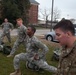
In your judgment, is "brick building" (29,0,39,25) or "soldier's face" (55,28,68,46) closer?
"soldier's face" (55,28,68,46)

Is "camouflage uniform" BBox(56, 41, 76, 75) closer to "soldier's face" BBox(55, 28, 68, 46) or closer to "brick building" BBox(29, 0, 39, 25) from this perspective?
"soldier's face" BBox(55, 28, 68, 46)

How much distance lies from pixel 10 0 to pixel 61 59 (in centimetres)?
5922

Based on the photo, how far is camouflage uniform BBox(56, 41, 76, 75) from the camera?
3354 millimetres

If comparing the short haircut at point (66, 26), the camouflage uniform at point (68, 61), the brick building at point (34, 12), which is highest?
the short haircut at point (66, 26)

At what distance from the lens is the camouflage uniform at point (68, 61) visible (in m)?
3.35

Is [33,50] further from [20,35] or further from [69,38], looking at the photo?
[69,38]

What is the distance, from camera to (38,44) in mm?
8461

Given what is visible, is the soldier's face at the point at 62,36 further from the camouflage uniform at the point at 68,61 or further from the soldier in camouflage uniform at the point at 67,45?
the camouflage uniform at the point at 68,61

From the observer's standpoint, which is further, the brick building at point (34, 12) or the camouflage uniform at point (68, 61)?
the brick building at point (34, 12)

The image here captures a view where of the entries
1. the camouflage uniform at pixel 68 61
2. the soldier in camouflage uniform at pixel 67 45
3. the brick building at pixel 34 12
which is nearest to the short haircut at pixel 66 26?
the soldier in camouflage uniform at pixel 67 45

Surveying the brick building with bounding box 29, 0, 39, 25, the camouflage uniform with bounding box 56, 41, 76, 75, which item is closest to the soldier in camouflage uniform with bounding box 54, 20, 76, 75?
the camouflage uniform with bounding box 56, 41, 76, 75

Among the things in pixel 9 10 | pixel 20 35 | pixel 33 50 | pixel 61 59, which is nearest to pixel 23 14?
pixel 9 10

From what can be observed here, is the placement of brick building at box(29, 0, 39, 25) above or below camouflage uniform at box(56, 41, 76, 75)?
below

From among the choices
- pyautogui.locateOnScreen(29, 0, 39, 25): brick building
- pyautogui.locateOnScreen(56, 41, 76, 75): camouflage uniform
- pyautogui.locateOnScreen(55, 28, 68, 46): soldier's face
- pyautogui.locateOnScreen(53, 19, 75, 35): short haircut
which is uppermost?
pyautogui.locateOnScreen(53, 19, 75, 35): short haircut
